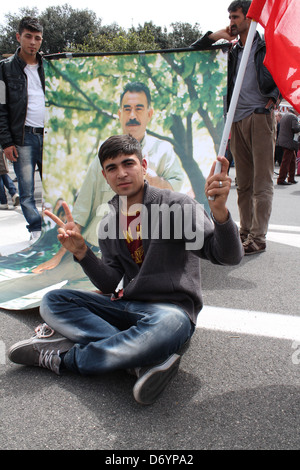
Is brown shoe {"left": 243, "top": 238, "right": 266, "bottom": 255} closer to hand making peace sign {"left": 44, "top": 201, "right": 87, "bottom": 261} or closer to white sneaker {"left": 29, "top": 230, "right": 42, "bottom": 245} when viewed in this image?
white sneaker {"left": 29, "top": 230, "right": 42, "bottom": 245}

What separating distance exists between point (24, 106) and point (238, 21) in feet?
6.92

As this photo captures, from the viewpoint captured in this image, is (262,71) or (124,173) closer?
(124,173)

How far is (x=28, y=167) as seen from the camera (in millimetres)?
4340

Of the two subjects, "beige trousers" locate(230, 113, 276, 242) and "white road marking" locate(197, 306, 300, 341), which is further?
"beige trousers" locate(230, 113, 276, 242)

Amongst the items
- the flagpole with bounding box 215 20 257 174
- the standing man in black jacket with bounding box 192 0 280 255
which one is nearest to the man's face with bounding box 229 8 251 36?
the standing man in black jacket with bounding box 192 0 280 255

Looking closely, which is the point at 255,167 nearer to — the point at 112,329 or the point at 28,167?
the point at 28,167

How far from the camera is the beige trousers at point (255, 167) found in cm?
380

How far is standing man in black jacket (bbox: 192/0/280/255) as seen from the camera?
359 cm

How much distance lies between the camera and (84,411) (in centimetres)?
175

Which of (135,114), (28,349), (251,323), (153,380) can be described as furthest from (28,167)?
(153,380)

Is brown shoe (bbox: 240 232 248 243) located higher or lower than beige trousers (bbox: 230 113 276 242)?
lower

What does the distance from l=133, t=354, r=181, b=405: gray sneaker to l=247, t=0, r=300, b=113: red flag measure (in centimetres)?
120

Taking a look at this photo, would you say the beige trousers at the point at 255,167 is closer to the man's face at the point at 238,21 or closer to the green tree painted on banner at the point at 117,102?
the green tree painted on banner at the point at 117,102
